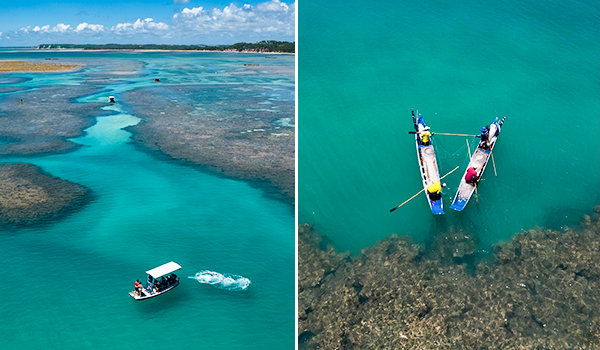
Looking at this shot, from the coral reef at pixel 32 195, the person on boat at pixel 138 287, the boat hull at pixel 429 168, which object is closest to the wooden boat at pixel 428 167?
the boat hull at pixel 429 168

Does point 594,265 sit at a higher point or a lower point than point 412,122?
lower

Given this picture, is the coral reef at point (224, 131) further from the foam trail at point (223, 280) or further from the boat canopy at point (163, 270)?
the boat canopy at point (163, 270)

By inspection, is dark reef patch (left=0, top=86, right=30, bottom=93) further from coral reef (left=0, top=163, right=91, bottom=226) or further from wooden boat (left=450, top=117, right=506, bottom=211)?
wooden boat (left=450, top=117, right=506, bottom=211)

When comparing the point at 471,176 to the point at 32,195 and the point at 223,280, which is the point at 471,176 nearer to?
the point at 223,280

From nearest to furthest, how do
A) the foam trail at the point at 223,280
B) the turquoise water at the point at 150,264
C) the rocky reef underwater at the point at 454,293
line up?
the rocky reef underwater at the point at 454,293 → the turquoise water at the point at 150,264 → the foam trail at the point at 223,280

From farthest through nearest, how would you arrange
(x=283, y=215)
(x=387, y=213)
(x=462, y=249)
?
(x=283, y=215)
(x=387, y=213)
(x=462, y=249)

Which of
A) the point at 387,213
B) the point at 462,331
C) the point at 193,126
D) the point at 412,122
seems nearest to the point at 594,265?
the point at 462,331

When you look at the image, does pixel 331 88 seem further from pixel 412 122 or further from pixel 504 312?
pixel 504 312
